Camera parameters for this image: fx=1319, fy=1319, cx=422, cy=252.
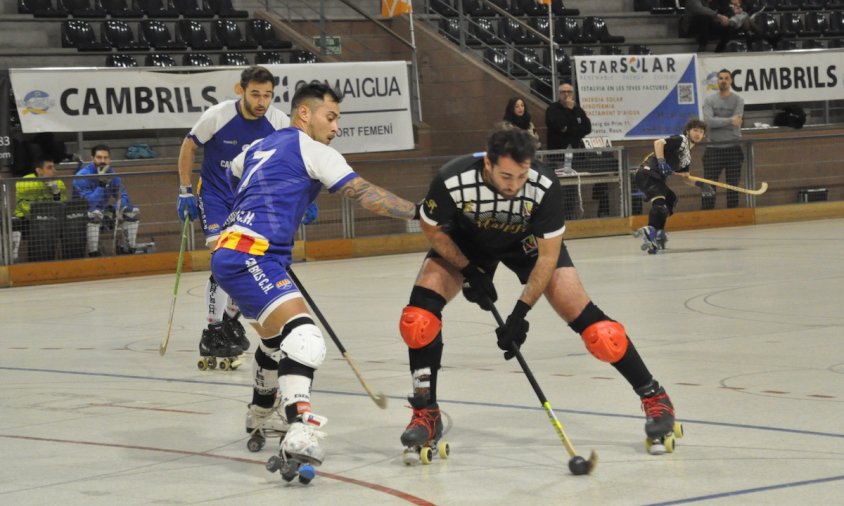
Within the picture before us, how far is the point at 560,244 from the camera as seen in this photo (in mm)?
5965

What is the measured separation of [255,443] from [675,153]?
11629mm

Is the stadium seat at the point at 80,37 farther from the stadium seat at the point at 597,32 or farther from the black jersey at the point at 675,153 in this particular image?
the stadium seat at the point at 597,32

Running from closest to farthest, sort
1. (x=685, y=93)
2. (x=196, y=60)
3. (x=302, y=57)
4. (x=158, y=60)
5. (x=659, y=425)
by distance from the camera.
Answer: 1. (x=659, y=425)
2. (x=158, y=60)
3. (x=196, y=60)
4. (x=302, y=57)
5. (x=685, y=93)

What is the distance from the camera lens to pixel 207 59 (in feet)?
64.6

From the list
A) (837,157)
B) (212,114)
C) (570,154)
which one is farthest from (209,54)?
(212,114)

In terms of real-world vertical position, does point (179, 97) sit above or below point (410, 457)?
above

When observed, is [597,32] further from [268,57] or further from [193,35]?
[193,35]

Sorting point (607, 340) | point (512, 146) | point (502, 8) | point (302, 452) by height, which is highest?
point (502, 8)

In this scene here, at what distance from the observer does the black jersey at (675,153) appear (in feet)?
55.1

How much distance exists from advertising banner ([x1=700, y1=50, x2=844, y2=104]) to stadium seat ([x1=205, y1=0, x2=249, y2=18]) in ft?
24.7

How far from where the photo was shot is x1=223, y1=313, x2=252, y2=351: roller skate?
29.9ft

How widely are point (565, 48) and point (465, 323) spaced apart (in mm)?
13515

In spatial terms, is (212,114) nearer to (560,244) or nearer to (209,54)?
(560,244)

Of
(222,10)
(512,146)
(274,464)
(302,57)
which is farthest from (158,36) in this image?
(274,464)
